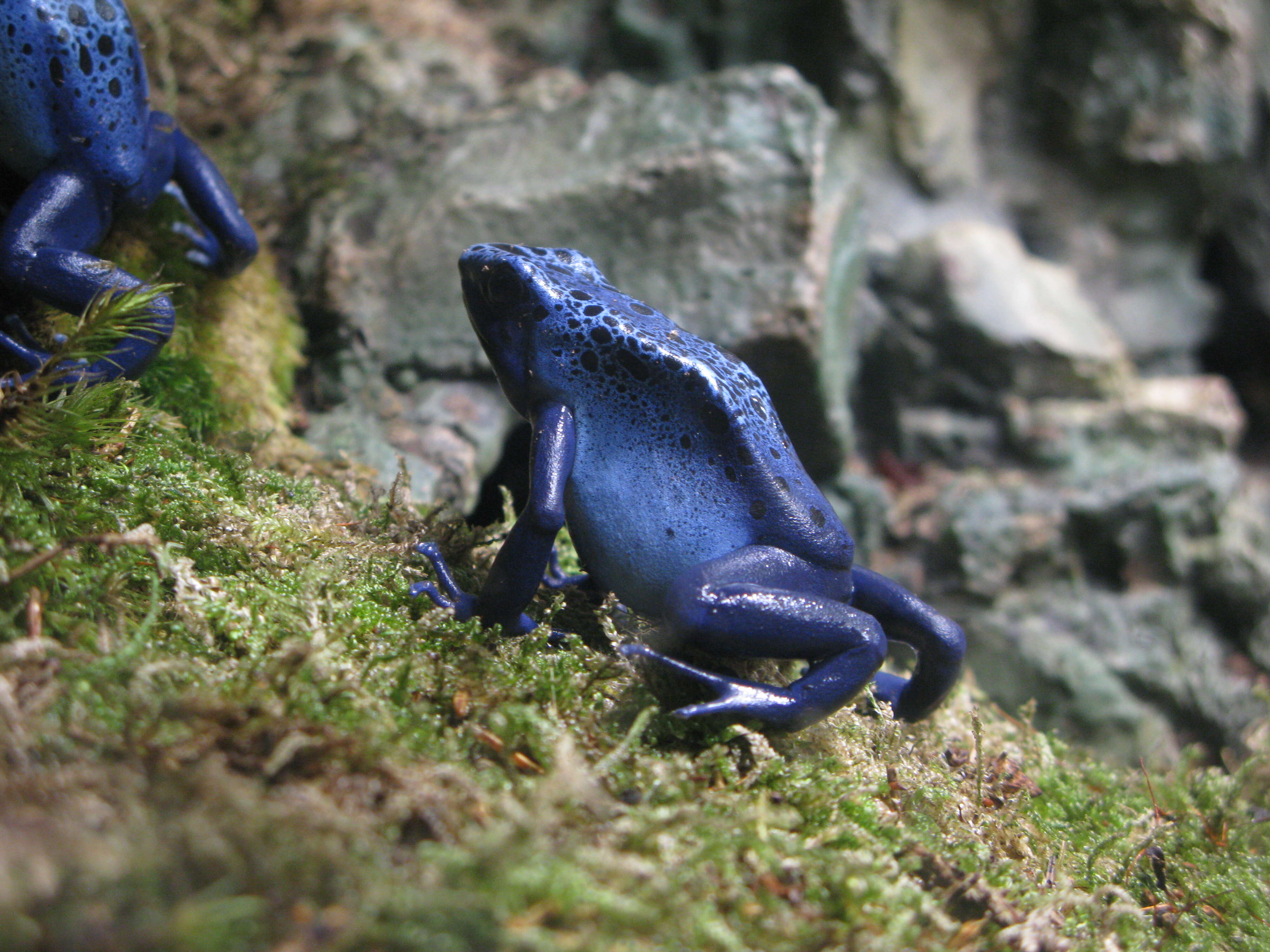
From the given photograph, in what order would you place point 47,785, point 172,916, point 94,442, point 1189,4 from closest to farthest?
point 172,916, point 47,785, point 94,442, point 1189,4

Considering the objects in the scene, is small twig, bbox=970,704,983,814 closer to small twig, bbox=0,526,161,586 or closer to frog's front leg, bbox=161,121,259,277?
small twig, bbox=0,526,161,586

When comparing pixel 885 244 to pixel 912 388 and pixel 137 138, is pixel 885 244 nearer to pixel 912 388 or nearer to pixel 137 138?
pixel 912 388

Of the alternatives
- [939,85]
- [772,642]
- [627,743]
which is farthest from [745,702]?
[939,85]

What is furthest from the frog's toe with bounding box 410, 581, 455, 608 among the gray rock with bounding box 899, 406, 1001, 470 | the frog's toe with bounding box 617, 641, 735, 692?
the gray rock with bounding box 899, 406, 1001, 470

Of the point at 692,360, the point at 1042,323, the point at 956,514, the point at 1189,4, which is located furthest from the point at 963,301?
the point at 692,360

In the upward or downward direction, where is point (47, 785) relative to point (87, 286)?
downward

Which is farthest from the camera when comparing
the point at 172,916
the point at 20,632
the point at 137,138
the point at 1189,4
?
the point at 1189,4

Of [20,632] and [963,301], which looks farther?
[963,301]
